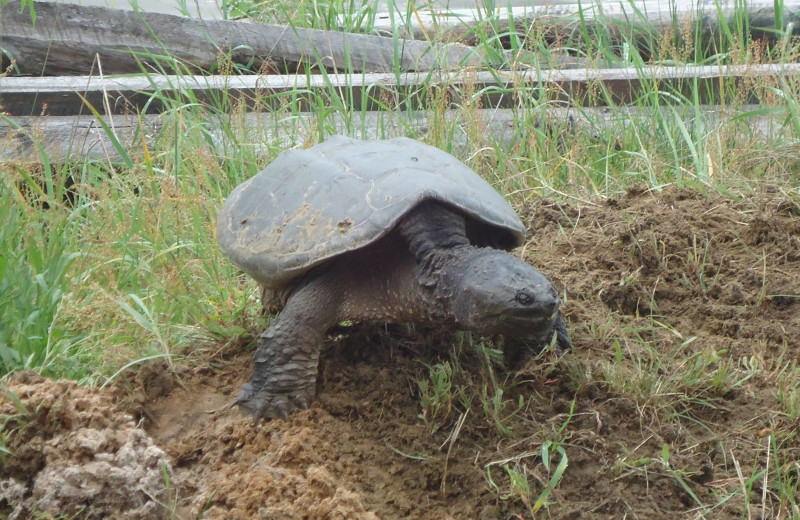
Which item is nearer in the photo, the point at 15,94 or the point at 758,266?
the point at 758,266

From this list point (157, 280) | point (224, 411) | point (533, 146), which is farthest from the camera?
point (533, 146)

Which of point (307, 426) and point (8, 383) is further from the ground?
point (8, 383)

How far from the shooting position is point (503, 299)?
2.12 meters

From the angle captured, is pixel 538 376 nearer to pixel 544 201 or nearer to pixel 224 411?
pixel 224 411

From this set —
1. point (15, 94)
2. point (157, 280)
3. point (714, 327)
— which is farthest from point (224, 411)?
point (15, 94)

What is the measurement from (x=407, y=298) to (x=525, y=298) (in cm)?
41

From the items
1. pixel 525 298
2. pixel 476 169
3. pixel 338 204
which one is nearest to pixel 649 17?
pixel 476 169

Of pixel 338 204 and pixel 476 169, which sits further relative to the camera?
pixel 476 169

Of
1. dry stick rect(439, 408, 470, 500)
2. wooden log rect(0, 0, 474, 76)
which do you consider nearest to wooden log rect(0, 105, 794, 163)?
wooden log rect(0, 0, 474, 76)

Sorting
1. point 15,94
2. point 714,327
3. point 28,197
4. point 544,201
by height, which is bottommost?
point 714,327

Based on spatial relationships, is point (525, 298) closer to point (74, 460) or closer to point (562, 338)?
point (562, 338)

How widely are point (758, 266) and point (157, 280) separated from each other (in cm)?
213

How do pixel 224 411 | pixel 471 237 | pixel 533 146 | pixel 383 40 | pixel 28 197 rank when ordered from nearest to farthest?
pixel 224 411
pixel 471 237
pixel 28 197
pixel 533 146
pixel 383 40

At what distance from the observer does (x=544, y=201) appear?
3.77m
